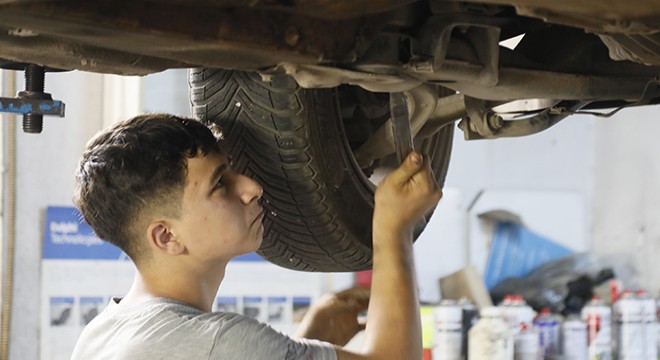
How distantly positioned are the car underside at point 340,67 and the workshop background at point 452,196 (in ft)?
8.12

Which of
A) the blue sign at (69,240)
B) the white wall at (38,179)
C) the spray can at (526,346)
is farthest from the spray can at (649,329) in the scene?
the white wall at (38,179)

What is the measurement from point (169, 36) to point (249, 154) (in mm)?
699

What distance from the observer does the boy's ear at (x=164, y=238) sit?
149 cm

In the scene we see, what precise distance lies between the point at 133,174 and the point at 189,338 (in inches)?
9.8

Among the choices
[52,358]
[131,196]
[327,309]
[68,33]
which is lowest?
[52,358]

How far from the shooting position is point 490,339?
480 cm

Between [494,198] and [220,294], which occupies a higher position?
[494,198]

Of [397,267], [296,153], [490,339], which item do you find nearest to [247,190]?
[397,267]

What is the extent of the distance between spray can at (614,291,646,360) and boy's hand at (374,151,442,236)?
3.64 m

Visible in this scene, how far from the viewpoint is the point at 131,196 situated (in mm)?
1483

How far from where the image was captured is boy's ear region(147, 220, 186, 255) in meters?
1.49

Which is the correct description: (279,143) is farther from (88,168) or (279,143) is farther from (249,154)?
(88,168)

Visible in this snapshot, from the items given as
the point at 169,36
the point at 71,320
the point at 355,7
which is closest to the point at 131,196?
the point at 169,36

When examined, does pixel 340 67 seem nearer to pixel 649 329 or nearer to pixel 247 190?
pixel 247 190
